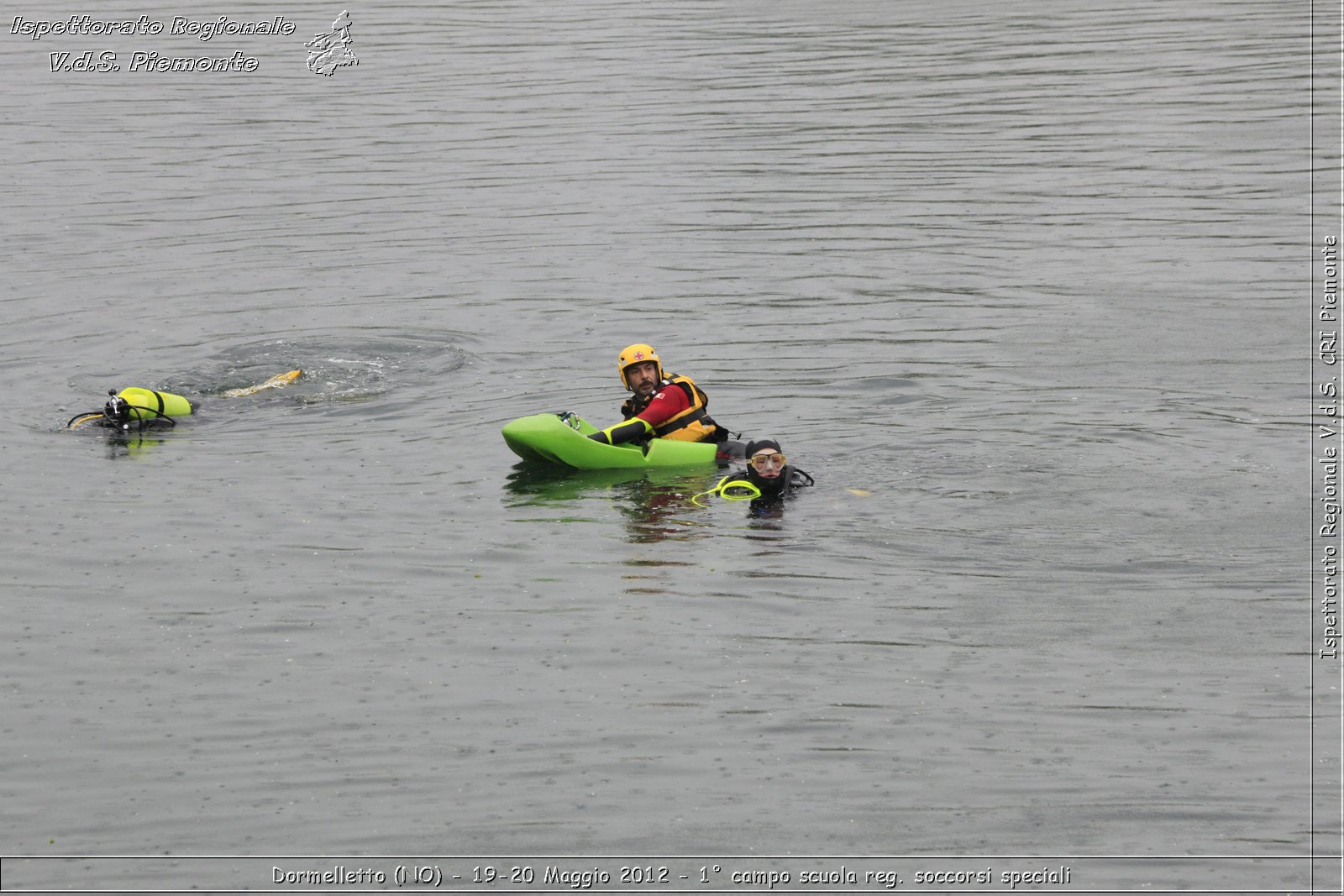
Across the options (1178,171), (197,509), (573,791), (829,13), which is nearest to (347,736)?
(573,791)

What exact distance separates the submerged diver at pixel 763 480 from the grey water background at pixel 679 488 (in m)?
0.27

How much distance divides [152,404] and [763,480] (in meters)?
7.14

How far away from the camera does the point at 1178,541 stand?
46.6ft

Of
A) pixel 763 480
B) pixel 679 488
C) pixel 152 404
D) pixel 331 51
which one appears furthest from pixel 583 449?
pixel 331 51

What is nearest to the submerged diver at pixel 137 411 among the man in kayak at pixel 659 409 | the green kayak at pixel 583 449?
the green kayak at pixel 583 449

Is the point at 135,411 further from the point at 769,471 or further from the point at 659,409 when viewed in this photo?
→ the point at 769,471

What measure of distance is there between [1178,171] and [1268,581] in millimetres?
17454

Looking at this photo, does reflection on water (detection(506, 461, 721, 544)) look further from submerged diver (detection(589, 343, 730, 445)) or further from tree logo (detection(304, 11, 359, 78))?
tree logo (detection(304, 11, 359, 78))

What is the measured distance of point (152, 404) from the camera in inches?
715

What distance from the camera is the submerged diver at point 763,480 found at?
15188 millimetres

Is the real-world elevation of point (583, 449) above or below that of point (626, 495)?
above

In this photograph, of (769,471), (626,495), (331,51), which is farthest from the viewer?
(331,51)

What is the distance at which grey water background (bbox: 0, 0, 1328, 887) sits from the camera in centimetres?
1066

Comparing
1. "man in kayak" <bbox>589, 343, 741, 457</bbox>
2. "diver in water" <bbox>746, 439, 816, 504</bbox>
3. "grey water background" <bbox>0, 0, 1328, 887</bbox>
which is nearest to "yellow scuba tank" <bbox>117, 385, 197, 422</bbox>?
"grey water background" <bbox>0, 0, 1328, 887</bbox>
